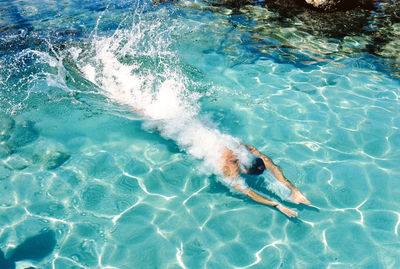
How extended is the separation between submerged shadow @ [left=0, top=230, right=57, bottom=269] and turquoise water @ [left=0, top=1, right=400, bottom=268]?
0.15ft

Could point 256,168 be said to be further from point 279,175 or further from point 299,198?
point 299,198

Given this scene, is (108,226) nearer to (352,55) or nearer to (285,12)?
(352,55)

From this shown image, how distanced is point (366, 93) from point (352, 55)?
1642 millimetres

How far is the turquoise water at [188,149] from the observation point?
11.1 feet

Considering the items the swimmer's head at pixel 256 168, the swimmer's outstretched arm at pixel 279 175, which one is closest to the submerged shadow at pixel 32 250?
the swimmer's head at pixel 256 168

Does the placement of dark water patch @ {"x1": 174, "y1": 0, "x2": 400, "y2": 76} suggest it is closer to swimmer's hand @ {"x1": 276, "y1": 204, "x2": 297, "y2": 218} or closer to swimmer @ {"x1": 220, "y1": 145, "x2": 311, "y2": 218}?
swimmer @ {"x1": 220, "y1": 145, "x2": 311, "y2": 218}

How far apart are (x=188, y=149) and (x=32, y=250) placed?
2.25 metres

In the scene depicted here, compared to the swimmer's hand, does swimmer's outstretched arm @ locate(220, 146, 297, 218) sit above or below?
above

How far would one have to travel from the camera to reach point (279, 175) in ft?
13.1

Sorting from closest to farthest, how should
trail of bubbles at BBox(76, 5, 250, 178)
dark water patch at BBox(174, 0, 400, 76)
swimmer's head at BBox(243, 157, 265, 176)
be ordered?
1. swimmer's head at BBox(243, 157, 265, 176)
2. trail of bubbles at BBox(76, 5, 250, 178)
3. dark water patch at BBox(174, 0, 400, 76)

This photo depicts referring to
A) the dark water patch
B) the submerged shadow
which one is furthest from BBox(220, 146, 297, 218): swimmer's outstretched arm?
the dark water patch

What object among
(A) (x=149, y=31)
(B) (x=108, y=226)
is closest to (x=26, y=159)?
(B) (x=108, y=226)

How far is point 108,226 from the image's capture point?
3.53 meters

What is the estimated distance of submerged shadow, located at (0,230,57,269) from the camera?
125 inches
